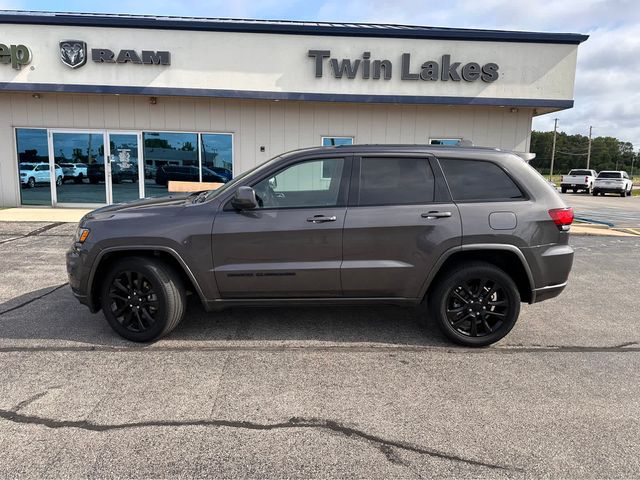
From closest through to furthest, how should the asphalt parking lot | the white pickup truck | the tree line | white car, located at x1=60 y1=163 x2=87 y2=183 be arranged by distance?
the asphalt parking lot
white car, located at x1=60 y1=163 x2=87 y2=183
the white pickup truck
the tree line

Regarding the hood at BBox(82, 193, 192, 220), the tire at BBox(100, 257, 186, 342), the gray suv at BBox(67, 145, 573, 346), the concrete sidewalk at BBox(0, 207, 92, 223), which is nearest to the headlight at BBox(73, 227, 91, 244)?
the gray suv at BBox(67, 145, 573, 346)

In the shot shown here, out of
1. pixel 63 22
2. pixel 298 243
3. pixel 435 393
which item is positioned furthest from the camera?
pixel 63 22

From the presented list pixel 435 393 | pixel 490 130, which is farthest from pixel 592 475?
pixel 490 130

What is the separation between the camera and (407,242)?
4062mm

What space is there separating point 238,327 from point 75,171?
11.0 metres

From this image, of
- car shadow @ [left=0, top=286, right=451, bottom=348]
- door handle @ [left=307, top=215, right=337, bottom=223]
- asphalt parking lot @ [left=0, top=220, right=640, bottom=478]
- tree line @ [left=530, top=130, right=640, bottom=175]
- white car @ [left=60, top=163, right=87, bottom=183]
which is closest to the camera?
asphalt parking lot @ [left=0, top=220, right=640, bottom=478]

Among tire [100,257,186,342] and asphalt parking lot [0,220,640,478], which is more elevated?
tire [100,257,186,342]

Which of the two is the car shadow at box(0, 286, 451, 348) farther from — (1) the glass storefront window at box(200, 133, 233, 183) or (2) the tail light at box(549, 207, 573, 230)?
(1) the glass storefront window at box(200, 133, 233, 183)

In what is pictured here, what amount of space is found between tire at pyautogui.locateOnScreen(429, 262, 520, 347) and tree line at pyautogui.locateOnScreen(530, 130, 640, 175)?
104 m

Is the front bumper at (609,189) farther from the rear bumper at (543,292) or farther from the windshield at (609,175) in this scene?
the rear bumper at (543,292)

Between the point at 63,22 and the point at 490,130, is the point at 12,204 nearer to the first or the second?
the point at 63,22

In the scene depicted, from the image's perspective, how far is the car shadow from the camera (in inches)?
168

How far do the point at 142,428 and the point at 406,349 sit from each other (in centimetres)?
231

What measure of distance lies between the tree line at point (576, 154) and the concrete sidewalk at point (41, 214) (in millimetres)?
100337
